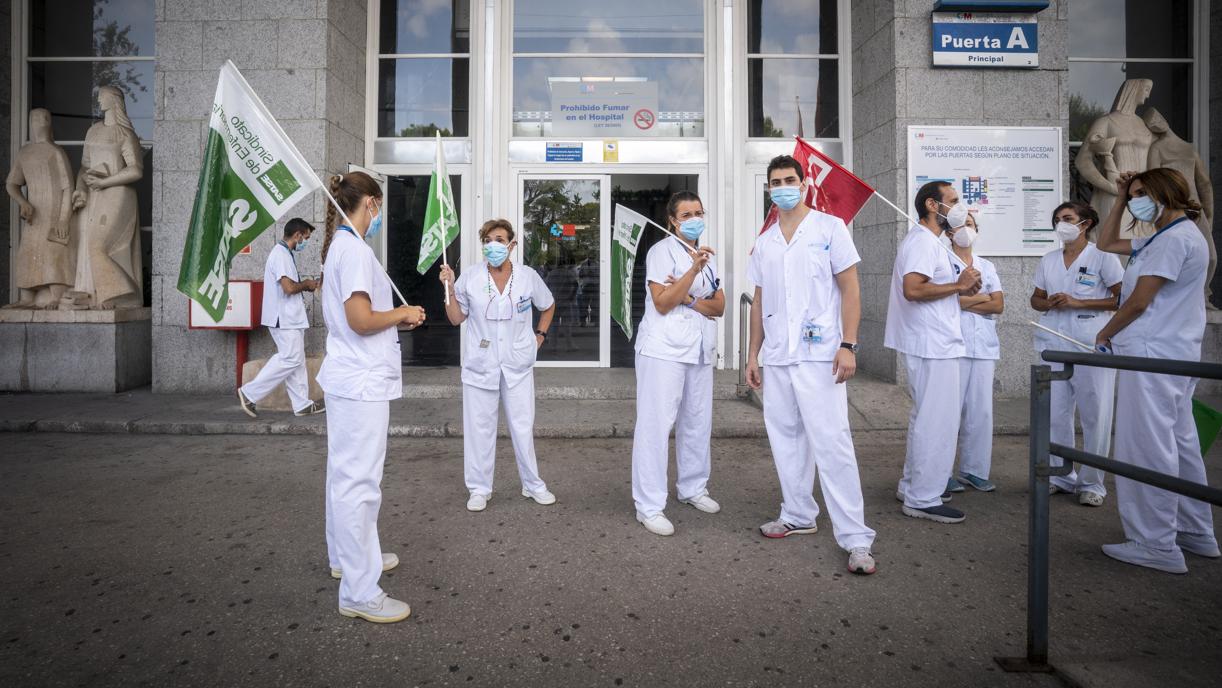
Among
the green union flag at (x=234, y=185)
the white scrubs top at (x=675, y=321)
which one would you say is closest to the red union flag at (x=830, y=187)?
the white scrubs top at (x=675, y=321)

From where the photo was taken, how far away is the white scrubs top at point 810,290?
3.88 metres

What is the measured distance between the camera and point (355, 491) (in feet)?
10.4

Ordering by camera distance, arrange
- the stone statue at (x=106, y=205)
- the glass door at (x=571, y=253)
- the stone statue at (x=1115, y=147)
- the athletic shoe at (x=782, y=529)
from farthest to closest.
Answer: the glass door at (x=571, y=253), the stone statue at (x=106, y=205), the stone statue at (x=1115, y=147), the athletic shoe at (x=782, y=529)

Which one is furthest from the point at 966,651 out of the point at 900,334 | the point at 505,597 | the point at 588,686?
the point at 900,334

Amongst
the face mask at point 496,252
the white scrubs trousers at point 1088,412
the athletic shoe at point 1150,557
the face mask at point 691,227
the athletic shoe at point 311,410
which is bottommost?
the athletic shoe at point 1150,557

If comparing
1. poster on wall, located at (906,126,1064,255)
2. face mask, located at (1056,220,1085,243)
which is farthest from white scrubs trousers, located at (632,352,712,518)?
poster on wall, located at (906,126,1064,255)

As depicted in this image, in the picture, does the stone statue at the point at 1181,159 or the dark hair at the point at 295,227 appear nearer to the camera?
the dark hair at the point at 295,227

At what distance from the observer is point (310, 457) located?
6188mm

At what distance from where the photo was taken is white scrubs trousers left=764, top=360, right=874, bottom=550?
149 inches

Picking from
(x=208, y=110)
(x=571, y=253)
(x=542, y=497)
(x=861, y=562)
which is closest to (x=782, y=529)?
(x=861, y=562)

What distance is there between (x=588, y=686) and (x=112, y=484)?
442cm

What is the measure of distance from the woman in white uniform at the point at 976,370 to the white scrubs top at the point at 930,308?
33 centimetres

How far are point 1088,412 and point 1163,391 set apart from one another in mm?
1172

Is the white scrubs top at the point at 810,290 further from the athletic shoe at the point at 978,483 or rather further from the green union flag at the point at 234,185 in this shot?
the green union flag at the point at 234,185
